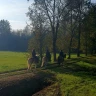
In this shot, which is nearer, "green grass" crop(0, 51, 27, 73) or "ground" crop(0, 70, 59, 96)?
"ground" crop(0, 70, 59, 96)

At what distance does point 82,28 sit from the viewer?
6394 cm

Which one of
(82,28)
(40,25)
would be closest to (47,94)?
(40,25)

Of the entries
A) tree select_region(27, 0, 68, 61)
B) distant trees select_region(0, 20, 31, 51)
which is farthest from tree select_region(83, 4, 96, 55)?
distant trees select_region(0, 20, 31, 51)

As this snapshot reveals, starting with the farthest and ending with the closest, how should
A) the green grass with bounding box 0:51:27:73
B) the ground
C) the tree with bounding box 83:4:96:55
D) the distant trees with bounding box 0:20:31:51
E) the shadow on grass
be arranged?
1. the distant trees with bounding box 0:20:31:51
2. the tree with bounding box 83:4:96:55
3. the green grass with bounding box 0:51:27:73
4. the shadow on grass
5. the ground

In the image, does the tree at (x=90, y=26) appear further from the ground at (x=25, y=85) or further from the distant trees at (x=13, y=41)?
the distant trees at (x=13, y=41)

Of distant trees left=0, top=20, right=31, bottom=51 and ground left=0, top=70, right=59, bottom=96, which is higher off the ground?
distant trees left=0, top=20, right=31, bottom=51

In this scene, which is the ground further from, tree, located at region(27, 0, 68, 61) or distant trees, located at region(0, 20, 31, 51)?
distant trees, located at region(0, 20, 31, 51)

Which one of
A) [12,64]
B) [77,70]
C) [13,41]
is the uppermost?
[13,41]

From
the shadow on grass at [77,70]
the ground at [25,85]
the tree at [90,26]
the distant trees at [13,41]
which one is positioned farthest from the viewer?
the distant trees at [13,41]

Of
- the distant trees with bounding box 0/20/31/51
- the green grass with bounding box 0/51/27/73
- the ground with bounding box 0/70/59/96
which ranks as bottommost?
the ground with bounding box 0/70/59/96

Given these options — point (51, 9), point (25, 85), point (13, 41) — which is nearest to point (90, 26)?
point (51, 9)

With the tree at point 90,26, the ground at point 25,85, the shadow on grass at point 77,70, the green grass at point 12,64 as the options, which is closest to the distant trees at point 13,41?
the tree at point 90,26

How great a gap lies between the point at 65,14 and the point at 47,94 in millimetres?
29388

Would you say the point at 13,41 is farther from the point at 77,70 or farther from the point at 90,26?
the point at 77,70
